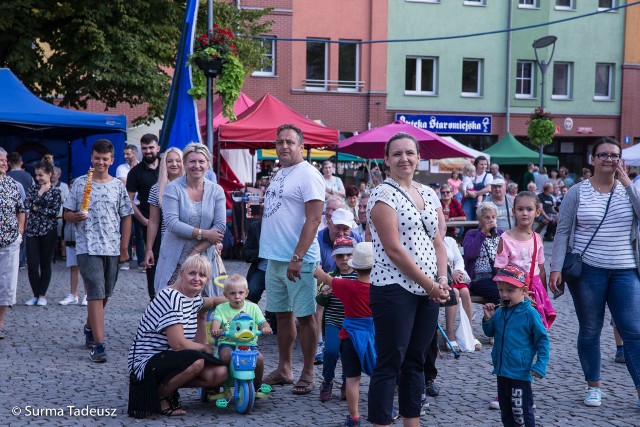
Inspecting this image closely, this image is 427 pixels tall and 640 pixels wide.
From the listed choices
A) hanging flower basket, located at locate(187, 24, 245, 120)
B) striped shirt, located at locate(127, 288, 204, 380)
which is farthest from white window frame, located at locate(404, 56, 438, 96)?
striped shirt, located at locate(127, 288, 204, 380)

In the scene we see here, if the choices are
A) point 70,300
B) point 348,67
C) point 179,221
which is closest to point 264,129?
point 70,300

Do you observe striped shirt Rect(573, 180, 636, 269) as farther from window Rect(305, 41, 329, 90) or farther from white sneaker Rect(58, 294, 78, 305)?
window Rect(305, 41, 329, 90)

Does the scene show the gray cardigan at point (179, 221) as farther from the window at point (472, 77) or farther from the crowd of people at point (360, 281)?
the window at point (472, 77)

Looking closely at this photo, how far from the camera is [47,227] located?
11.0 meters

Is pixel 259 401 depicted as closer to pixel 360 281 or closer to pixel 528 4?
pixel 360 281

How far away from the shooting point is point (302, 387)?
677 centimetres

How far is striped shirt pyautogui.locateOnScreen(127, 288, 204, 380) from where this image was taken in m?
6.12

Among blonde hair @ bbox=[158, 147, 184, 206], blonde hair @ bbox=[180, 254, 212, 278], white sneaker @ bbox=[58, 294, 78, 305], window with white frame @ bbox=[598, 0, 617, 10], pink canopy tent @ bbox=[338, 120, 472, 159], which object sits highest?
window with white frame @ bbox=[598, 0, 617, 10]

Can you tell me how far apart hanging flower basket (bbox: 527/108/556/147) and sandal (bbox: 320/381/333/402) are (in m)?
22.4

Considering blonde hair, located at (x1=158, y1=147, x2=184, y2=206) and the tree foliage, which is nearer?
blonde hair, located at (x1=158, y1=147, x2=184, y2=206)

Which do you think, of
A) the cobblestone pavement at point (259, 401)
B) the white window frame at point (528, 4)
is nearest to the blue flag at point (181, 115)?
the cobblestone pavement at point (259, 401)

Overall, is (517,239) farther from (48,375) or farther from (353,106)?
(353,106)

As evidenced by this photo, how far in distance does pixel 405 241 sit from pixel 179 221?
2430 millimetres

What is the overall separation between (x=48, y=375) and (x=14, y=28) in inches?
562
